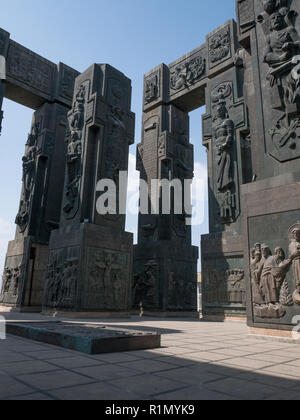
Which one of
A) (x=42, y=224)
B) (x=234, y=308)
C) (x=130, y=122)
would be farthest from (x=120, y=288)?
(x=130, y=122)

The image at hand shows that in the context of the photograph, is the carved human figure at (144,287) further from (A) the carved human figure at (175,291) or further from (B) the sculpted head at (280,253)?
(B) the sculpted head at (280,253)

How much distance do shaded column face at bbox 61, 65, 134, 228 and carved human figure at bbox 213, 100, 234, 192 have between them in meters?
5.04

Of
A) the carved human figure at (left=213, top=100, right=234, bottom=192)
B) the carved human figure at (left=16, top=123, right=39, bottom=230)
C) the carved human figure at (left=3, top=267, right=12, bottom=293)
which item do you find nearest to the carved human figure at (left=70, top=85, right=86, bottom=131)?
the carved human figure at (left=16, top=123, right=39, bottom=230)

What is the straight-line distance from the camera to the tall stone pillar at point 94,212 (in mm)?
14594

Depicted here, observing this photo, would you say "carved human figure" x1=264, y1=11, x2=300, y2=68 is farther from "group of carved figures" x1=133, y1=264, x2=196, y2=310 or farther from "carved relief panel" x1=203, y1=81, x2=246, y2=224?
"group of carved figures" x1=133, y1=264, x2=196, y2=310

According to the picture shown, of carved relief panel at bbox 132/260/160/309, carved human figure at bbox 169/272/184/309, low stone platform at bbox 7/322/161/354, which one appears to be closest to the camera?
low stone platform at bbox 7/322/161/354

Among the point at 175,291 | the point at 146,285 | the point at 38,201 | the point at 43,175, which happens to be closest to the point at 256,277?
the point at 175,291

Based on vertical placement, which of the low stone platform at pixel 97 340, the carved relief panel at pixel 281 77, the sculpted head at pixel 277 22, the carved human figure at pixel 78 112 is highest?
the carved human figure at pixel 78 112

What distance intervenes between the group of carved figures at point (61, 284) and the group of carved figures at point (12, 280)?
4082 mm

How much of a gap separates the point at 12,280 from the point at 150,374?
18.3 m

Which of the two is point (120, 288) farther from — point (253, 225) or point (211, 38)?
point (211, 38)

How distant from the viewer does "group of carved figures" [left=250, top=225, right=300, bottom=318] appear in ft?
23.9

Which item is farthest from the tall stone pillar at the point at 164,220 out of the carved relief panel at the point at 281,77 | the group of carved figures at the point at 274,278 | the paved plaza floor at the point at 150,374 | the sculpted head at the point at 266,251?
the paved plaza floor at the point at 150,374

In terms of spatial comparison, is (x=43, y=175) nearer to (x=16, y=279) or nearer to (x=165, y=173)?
(x=16, y=279)
